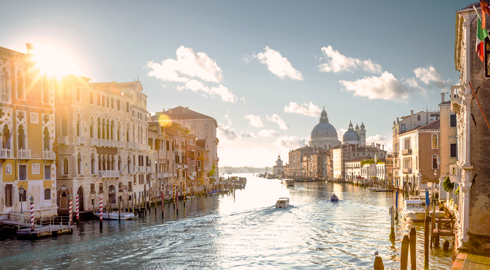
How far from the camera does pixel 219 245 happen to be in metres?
22.6

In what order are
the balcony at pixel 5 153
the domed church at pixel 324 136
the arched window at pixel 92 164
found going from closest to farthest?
the balcony at pixel 5 153
the arched window at pixel 92 164
the domed church at pixel 324 136

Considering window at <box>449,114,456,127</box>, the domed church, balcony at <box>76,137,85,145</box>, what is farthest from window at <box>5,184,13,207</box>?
the domed church

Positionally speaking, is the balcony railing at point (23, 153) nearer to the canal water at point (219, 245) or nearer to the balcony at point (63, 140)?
the balcony at point (63, 140)

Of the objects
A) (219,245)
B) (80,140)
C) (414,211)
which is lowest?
(219,245)

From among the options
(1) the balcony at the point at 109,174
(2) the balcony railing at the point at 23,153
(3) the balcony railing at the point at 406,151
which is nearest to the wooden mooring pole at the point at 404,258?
(2) the balcony railing at the point at 23,153

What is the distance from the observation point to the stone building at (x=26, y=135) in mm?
25266

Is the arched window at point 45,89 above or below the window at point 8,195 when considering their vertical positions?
above

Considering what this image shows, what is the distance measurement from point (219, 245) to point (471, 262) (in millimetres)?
12441

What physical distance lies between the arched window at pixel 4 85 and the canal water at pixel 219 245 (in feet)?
27.0

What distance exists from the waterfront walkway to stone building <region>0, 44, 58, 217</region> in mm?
23065

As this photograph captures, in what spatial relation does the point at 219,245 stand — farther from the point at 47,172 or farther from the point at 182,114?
the point at 182,114

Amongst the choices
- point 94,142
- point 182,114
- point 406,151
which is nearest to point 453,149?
point 406,151

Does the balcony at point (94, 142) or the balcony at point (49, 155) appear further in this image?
the balcony at point (94, 142)

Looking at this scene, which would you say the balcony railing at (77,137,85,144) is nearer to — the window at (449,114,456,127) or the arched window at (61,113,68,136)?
the arched window at (61,113,68,136)
